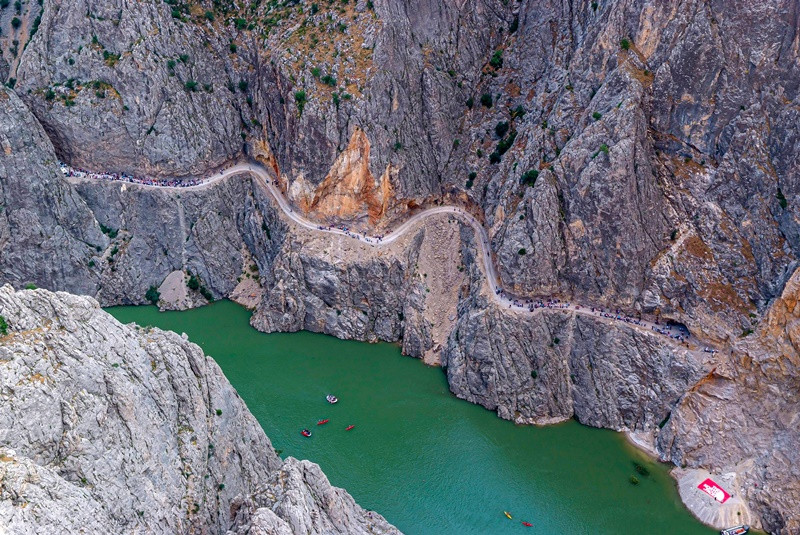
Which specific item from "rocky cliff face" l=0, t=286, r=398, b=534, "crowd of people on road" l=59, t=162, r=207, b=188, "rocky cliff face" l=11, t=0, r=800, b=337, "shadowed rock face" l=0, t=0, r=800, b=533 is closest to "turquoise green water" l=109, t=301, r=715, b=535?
"shadowed rock face" l=0, t=0, r=800, b=533

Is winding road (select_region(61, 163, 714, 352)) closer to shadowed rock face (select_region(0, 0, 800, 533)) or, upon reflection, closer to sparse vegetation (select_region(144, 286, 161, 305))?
shadowed rock face (select_region(0, 0, 800, 533))

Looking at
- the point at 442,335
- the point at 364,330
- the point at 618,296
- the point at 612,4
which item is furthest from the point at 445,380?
the point at 612,4

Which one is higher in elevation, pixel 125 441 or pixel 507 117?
pixel 507 117

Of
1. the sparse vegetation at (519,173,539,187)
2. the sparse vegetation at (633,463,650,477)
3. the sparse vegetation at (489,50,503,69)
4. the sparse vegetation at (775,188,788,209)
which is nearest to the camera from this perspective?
the sparse vegetation at (633,463,650,477)

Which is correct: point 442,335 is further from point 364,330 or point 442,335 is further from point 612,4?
point 612,4

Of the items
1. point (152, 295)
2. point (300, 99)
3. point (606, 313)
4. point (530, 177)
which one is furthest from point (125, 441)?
point (300, 99)

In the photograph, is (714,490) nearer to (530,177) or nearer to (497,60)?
(530,177)
